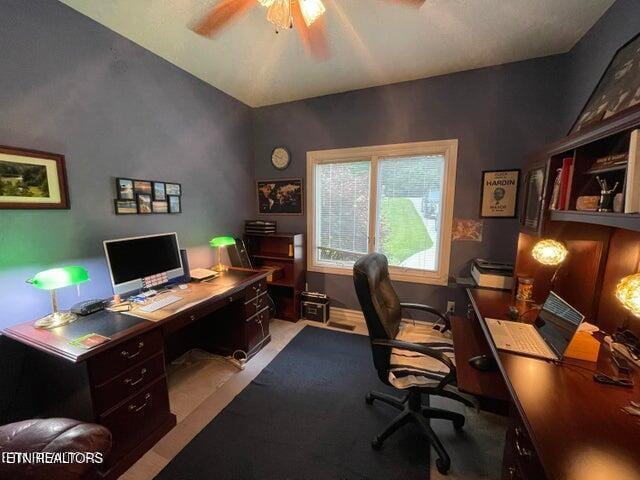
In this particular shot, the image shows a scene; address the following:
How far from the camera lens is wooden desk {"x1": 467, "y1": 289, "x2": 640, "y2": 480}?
2.15 feet

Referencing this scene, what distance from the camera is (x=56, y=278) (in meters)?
1.34

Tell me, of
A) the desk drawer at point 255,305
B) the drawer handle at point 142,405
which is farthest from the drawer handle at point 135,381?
the desk drawer at point 255,305

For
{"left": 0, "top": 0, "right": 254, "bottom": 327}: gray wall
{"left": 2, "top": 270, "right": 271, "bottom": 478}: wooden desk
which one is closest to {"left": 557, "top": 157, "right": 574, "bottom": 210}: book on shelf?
{"left": 2, "top": 270, "right": 271, "bottom": 478}: wooden desk

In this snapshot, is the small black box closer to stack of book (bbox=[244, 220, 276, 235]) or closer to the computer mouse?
stack of book (bbox=[244, 220, 276, 235])

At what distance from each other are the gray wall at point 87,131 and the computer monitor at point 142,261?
21cm

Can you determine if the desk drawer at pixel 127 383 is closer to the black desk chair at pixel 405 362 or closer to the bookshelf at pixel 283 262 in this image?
the black desk chair at pixel 405 362

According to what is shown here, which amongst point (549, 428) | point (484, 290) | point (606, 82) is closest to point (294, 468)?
point (549, 428)

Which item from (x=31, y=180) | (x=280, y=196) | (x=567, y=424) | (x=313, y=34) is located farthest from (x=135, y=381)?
(x=313, y=34)

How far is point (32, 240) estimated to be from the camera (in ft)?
4.76

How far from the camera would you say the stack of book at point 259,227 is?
3.11 metres

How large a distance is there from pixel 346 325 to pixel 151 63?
3109 millimetres

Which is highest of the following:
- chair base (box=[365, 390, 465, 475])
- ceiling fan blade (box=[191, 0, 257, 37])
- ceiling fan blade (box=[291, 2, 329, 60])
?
ceiling fan blade (box=[291, 2, 329, 60])

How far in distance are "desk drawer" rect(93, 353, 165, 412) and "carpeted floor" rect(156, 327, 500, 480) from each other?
1.51ft

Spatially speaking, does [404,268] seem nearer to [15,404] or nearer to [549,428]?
[549,428]
